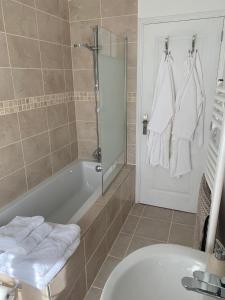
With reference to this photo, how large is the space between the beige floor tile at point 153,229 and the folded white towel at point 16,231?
123 cm

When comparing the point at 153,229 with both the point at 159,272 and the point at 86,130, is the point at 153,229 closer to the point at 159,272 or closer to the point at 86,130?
the point at 86,130

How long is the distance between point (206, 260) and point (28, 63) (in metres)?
1.97

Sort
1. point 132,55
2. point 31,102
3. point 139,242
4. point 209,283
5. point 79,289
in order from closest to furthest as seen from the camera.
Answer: point 209,283 → point 79,289 → point 31,102 → point 139,242 → point 132,55

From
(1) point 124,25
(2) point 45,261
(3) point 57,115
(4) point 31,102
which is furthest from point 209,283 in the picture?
(1) point 124,25

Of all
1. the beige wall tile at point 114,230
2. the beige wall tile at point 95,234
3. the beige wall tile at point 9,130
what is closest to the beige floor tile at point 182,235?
the beige wall tile at point 114,230

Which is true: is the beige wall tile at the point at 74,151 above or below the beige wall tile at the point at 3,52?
below

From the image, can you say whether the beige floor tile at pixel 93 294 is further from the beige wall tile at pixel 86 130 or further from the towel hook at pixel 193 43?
the towel hook at pixel 193 43

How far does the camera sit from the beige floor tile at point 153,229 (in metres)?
2.28

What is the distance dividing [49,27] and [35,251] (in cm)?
201

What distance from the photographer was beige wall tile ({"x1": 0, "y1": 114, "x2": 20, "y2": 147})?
1.80 meters

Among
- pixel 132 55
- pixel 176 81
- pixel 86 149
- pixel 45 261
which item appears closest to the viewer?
pixel 45 261

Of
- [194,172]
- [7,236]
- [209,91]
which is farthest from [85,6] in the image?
[7,236]

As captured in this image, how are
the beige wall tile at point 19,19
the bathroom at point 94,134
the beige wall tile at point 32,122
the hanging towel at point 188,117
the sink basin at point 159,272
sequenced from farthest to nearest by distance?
1. the hanging towel at point 188,117
2. the beige wall tile at point 32,122
3. the beige wall tile at point 19,19
4. the bathroom at point 94,134
5. the sink basin at point 159,272

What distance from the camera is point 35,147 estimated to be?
2.17 metres
